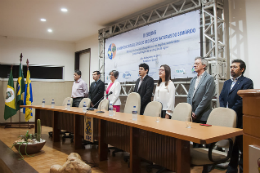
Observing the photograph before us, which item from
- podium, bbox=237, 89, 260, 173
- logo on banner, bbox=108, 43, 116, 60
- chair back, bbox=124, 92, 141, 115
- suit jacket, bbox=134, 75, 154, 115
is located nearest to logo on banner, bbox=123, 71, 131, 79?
logo on banner, bbox=108, 43, 116, 60

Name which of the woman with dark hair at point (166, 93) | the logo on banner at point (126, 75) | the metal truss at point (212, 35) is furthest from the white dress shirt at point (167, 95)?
the logo on banner at point (126, 75)

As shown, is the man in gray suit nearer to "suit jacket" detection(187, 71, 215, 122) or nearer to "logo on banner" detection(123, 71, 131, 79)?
"suit jacket" detection(187, 71, 215, 122)

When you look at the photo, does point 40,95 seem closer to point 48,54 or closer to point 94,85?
point 48,54

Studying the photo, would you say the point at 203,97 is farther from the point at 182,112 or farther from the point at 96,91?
the point at 96,91

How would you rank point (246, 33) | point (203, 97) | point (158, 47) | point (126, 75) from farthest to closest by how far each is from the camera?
point (126, 75)
point (158, 47)
point (246, 33)
point (203, 97)

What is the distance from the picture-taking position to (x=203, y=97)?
10.0 ft

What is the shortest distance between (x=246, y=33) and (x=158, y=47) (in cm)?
174

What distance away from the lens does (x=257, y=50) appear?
3.49 metres

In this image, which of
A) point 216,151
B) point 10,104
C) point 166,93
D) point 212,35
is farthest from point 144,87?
point 10,104

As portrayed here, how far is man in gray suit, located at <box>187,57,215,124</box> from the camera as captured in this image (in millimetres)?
3021

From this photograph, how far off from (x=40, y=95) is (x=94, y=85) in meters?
3.09

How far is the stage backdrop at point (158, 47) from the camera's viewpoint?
412 cm

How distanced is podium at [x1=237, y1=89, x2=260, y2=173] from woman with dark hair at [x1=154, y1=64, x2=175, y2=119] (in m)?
2.19

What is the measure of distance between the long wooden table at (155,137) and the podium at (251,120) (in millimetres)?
364
